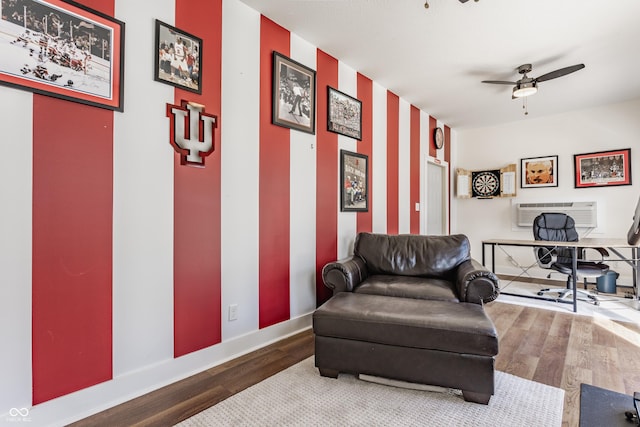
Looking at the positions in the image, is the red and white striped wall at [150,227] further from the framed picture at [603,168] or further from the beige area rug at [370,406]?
the framed picture at [603,168]

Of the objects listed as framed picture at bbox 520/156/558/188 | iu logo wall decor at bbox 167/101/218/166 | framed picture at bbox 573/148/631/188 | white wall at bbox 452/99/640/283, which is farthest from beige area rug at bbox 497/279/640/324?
iu logo wall decor at bbox 167/101/218/166

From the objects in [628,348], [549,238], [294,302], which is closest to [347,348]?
[294,302]

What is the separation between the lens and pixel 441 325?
1.69 m

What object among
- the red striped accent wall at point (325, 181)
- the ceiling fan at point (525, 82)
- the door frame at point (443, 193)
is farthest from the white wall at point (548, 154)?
the red striped accent wall at point (325, 181)

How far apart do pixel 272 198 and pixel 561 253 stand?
3.72 m

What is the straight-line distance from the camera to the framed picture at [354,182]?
11.0 feet

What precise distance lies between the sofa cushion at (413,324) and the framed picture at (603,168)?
419 cm

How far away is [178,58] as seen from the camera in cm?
198

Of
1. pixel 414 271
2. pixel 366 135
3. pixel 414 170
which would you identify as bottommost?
pixel 414 271

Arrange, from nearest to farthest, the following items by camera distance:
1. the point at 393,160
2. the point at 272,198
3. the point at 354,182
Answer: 1. the point at 272,198
2. the point at 354,182
3. the point at 393,160

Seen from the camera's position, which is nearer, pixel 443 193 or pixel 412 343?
pixel 412 343

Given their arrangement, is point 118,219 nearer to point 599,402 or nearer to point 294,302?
point 294,302

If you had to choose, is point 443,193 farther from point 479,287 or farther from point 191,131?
point 191,131

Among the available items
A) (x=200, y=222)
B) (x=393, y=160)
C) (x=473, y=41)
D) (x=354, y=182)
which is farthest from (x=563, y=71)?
(x=200, y=222)
